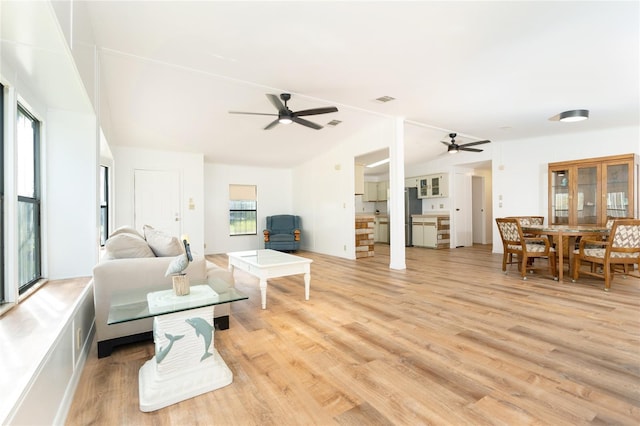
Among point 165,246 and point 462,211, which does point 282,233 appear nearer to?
point 462,211

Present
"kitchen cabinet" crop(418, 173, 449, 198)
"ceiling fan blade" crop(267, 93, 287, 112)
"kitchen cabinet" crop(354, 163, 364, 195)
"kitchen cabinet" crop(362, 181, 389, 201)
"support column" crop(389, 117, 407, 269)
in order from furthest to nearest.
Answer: "kitchen cabinet" crop(362, 181, 389, 201) → "kitchen cabinet" crop(418, 173, 449, 198) → "kitchen cabinet" crop(354, 163, 364, 195) → "support column" crop(389, 117, 407, 269) → "ceiling fan blade" crop(267, 93, 287, 112)

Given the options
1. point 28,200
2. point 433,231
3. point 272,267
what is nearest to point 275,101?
point 272,267

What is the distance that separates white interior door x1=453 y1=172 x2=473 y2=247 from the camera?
8.44m

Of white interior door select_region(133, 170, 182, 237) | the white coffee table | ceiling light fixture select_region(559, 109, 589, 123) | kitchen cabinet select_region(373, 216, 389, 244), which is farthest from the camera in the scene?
kitchen cabinet select_region(373, 216, 389, 244)

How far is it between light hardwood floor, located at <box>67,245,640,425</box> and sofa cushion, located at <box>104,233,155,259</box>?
2.40ft

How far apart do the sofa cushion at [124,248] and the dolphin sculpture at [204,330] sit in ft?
3.37

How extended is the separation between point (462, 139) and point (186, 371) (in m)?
7.14

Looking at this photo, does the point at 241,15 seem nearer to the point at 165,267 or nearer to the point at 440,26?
the point at 440,26

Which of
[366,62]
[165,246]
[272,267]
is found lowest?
[272,267]

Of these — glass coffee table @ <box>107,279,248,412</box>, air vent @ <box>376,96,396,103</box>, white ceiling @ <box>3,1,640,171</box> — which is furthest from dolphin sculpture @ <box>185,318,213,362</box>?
air vent @ <box>376,96,396,103</box>

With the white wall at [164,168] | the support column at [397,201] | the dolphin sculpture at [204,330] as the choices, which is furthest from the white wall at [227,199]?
the dolphin sculpture at [204,330]

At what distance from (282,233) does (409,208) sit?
155 inches

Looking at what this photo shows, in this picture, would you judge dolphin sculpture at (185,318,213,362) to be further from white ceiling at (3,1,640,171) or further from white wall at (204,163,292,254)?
white wall at (204,163,292,254)

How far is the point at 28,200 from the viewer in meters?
2.44
